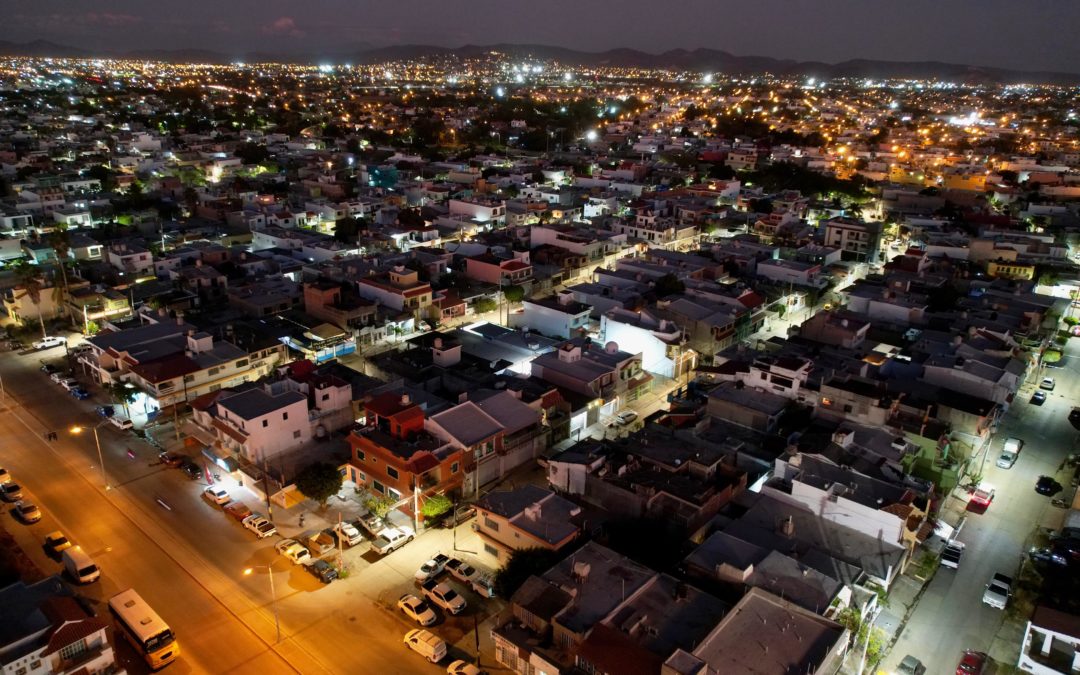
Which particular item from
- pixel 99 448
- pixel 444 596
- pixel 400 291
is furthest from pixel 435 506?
pixel 400 291

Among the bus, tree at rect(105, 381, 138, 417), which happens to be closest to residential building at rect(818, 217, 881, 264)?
tree at rect(105, 381, 138, 417)

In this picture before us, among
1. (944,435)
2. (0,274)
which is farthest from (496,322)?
(0,274)

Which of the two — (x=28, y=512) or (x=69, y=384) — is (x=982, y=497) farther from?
(x=69, y=384)

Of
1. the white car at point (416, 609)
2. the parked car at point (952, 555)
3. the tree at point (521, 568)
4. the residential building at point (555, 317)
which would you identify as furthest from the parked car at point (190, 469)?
the parked car at point (952, 555)

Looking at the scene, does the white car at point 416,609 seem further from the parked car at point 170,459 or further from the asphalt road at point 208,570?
the parked car at point 170,459

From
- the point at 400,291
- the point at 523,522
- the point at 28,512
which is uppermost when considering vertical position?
the point at 400,291

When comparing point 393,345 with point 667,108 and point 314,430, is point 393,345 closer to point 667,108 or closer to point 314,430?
point 314,430
